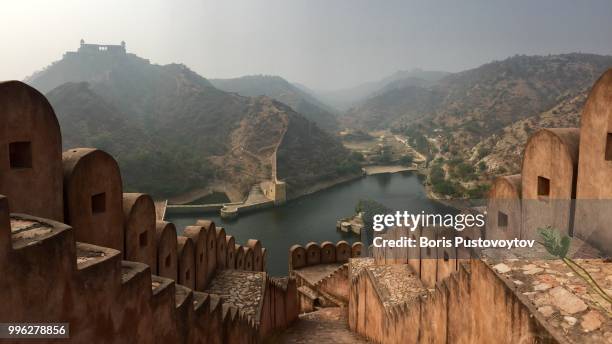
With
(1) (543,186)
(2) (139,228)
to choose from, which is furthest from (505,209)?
(2) (139,228)

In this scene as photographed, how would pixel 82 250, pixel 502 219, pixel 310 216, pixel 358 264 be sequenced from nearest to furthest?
pixel 82 250, pixel 502 219, pixel 358 264, pixel 310 216

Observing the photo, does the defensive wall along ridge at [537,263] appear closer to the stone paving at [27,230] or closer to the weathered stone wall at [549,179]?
the weathered stone wall at [549,179]

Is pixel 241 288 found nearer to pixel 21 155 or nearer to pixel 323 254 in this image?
pixel 21 155

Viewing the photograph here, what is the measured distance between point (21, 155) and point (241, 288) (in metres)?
7.01

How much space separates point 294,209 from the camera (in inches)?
1906

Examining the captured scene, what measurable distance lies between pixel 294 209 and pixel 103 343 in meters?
44.6

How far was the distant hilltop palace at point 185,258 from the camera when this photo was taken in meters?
3.38

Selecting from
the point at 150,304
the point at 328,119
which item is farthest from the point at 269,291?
the point at 328,119

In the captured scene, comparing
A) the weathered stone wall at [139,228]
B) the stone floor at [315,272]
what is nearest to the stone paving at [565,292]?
the weathered stone wall at [139,228]

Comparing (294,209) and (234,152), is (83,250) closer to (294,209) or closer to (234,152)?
(294,209)

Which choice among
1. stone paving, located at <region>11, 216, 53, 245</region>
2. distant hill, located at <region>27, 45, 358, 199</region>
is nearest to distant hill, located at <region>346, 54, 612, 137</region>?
distant hill, located at <region>27, 45, 358, 199</region>

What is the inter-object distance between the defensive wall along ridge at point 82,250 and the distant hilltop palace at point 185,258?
0.04ft

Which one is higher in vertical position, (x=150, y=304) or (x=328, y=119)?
(x=328, y=119)

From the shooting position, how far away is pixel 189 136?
71.8 m
